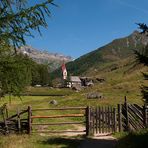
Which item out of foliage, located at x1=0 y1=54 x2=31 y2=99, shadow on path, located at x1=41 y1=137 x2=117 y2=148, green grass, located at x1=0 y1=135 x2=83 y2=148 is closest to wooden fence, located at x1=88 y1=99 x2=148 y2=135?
green grass, located at x1=0 y1=135 x2=83 y2=148

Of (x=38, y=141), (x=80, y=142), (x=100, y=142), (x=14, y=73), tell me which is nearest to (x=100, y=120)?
(x=80, y=142)

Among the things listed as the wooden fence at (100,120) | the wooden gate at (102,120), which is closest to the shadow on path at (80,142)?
the wooden gate at (102,120)

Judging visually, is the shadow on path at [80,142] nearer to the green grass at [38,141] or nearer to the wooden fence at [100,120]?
the green grass at [38,141]

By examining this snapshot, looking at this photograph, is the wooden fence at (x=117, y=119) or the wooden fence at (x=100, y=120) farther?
the wooden fence at (x=117, y=119)

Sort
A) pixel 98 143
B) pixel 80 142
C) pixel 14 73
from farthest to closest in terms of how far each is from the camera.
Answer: pixel 80 142 < pixel 98 143 < pixel 14 73

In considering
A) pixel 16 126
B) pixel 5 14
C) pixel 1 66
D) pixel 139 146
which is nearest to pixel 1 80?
pixel 1 66

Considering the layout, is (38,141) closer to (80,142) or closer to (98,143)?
(80,142)

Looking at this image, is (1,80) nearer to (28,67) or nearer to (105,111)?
(28,67)

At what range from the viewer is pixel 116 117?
2558 centimetres

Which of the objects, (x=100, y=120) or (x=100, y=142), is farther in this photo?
(x=100, y=120)

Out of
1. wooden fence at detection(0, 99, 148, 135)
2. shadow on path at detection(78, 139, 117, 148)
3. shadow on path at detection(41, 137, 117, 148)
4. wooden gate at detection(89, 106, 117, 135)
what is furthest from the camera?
wooden gate at detection(89, 106, 117, 135)

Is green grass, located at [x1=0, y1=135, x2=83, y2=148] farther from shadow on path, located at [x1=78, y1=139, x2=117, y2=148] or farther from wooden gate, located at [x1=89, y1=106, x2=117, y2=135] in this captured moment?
wooden gate, located at [x1=89, y1=106, x2=117, y2=135]

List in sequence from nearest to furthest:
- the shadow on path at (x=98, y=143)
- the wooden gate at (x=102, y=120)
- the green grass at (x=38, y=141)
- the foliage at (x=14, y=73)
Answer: the foliage at (x=14, y=73), the shadow on path at (x=98, y=143), the green grass at (x=38, y=141), the wooden gate at (x=102, y=120)

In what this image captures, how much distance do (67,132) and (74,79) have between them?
162 metres
